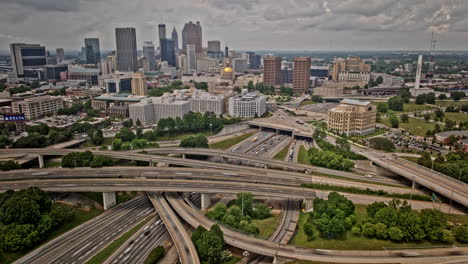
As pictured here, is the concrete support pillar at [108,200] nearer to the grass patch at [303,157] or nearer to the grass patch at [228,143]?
the grass patch at [228,143]

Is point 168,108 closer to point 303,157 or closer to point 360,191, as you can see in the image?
point 303,157

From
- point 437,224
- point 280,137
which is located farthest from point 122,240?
point 280,137

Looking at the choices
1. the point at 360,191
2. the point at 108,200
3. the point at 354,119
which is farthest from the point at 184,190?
the point at 354,119

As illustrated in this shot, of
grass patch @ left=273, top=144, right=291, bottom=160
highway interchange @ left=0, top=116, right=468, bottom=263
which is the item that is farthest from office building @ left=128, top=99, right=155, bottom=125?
grass patch @ left=273, top=144, right=291, bottom=160

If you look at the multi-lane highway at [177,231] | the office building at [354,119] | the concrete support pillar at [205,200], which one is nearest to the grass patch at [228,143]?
the office building at [354,119]

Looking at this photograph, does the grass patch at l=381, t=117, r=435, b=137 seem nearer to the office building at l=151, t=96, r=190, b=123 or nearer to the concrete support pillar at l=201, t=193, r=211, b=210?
the office building at l=151, t=96, r=190, b=123

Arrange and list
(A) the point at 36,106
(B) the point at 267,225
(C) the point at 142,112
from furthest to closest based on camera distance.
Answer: (A) the point at 36,106, (C) the point at 142,112, (B) the point at 267,225
